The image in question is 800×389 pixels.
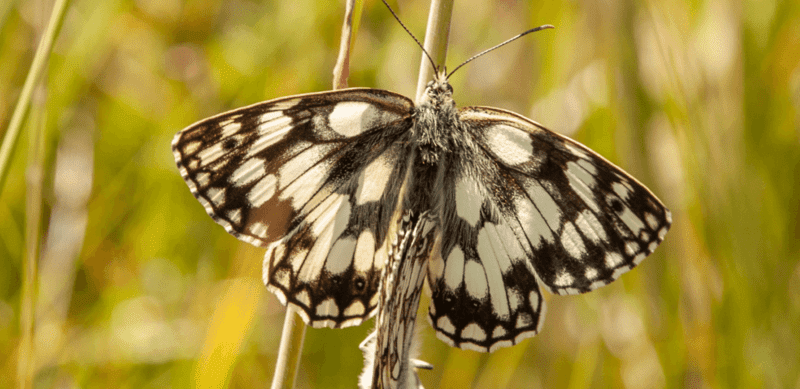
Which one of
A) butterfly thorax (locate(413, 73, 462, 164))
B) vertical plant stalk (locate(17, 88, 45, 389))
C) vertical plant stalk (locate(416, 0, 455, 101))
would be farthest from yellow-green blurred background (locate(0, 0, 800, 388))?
vertical plant stalk (locate(416, 0, 455, 101))

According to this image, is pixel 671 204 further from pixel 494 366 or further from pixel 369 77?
pixel 369 77

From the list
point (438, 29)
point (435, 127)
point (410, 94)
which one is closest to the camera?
point (438, 29)

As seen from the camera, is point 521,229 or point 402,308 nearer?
point 402,308

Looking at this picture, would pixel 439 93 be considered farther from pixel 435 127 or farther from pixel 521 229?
pixel 521 229

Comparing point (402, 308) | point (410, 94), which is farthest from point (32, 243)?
point (410, 94)

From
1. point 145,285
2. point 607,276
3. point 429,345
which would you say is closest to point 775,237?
point 607,276

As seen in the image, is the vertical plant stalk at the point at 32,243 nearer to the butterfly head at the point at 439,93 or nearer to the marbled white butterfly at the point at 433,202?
the marbled white butterfly at the point at 433,202
